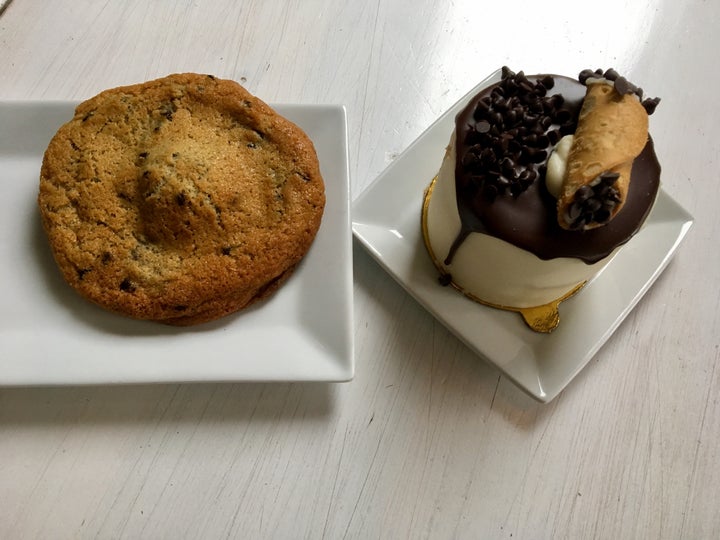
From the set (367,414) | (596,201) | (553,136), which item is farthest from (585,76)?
(367,414)

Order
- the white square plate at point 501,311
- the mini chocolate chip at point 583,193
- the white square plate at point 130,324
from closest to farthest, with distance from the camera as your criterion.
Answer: the mini chocolate chip at point 583,193, the white square plate at point 130,324, the white square plate at point 501,311

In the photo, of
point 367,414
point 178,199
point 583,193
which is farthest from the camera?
point 367,414

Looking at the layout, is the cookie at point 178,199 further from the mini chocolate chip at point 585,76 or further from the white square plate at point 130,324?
the mini chocolate chip at point 585,76

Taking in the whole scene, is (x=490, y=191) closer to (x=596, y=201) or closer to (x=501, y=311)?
(x=596, y=201)

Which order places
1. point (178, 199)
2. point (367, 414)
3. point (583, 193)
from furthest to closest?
point (367, 414)
point (178, 199)
point (583, 193)

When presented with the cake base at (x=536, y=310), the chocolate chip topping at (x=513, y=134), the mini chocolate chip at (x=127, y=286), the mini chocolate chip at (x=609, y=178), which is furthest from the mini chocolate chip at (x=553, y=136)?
the mini chocolate chip at (x=127, y=286)

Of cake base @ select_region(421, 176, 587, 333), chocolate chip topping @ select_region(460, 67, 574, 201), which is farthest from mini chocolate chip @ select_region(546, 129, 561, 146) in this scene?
cake base @ select_region(421, 176, 587, 333)

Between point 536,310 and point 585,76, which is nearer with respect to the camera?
point 585,76
